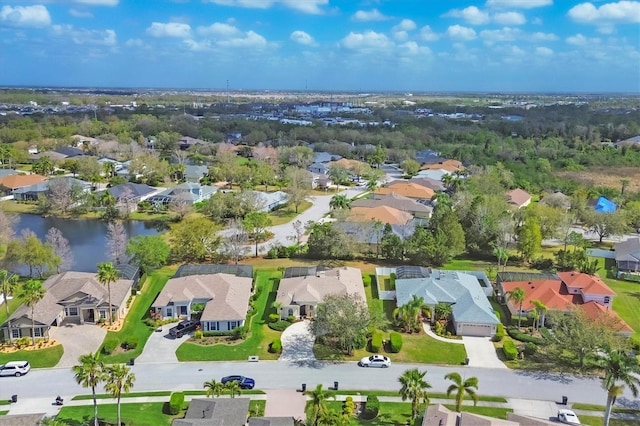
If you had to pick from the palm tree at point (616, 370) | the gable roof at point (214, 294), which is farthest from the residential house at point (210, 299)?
the palm tree at point (616, 370)

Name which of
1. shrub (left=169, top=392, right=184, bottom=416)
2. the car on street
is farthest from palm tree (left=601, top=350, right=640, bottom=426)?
the car on street

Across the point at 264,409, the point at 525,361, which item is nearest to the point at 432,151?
the point at 525,361

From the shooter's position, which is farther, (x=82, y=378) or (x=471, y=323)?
(x=471, y=323)

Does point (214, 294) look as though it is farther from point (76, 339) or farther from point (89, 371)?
point (89, 371)

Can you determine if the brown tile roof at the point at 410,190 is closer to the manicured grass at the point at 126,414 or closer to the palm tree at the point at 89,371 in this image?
the manicured grass at the point at 126,414

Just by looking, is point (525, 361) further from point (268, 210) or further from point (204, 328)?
point (268, 210)

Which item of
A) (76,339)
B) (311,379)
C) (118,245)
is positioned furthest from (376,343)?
(118,245)
